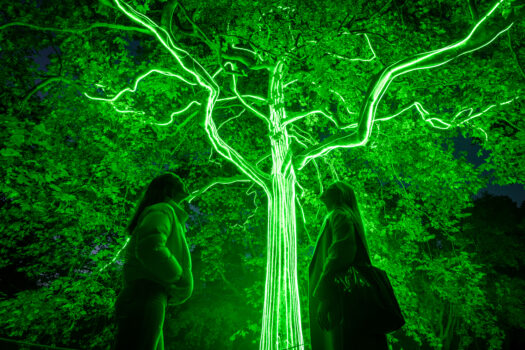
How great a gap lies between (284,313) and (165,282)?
2875 millimetres

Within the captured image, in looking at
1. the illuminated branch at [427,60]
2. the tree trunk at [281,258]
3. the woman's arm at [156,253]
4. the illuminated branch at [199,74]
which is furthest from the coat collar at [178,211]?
the illuminated branch at [199,74]

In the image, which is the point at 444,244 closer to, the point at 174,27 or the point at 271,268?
the point at 271,268

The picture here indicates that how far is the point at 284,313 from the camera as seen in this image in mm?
4219

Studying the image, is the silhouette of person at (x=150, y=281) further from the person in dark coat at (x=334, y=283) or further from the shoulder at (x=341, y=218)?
the shoulder at (x=341, y=218)

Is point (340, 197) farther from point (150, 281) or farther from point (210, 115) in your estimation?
point (210, 115)

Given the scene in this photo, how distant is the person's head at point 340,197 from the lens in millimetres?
2516

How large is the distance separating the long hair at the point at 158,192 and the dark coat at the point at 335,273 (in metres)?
1.30

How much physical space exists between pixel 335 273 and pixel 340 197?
71 centimetres

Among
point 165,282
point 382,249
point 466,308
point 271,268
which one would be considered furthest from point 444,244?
point 165,282

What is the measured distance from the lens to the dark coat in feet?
6.29

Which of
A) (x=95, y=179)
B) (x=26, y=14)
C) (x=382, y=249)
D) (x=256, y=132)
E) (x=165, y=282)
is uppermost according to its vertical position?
(x=256, y=132)

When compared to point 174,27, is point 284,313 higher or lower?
lower

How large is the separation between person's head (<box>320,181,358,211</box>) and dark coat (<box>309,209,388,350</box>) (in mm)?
121

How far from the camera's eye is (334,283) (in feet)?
6.72
